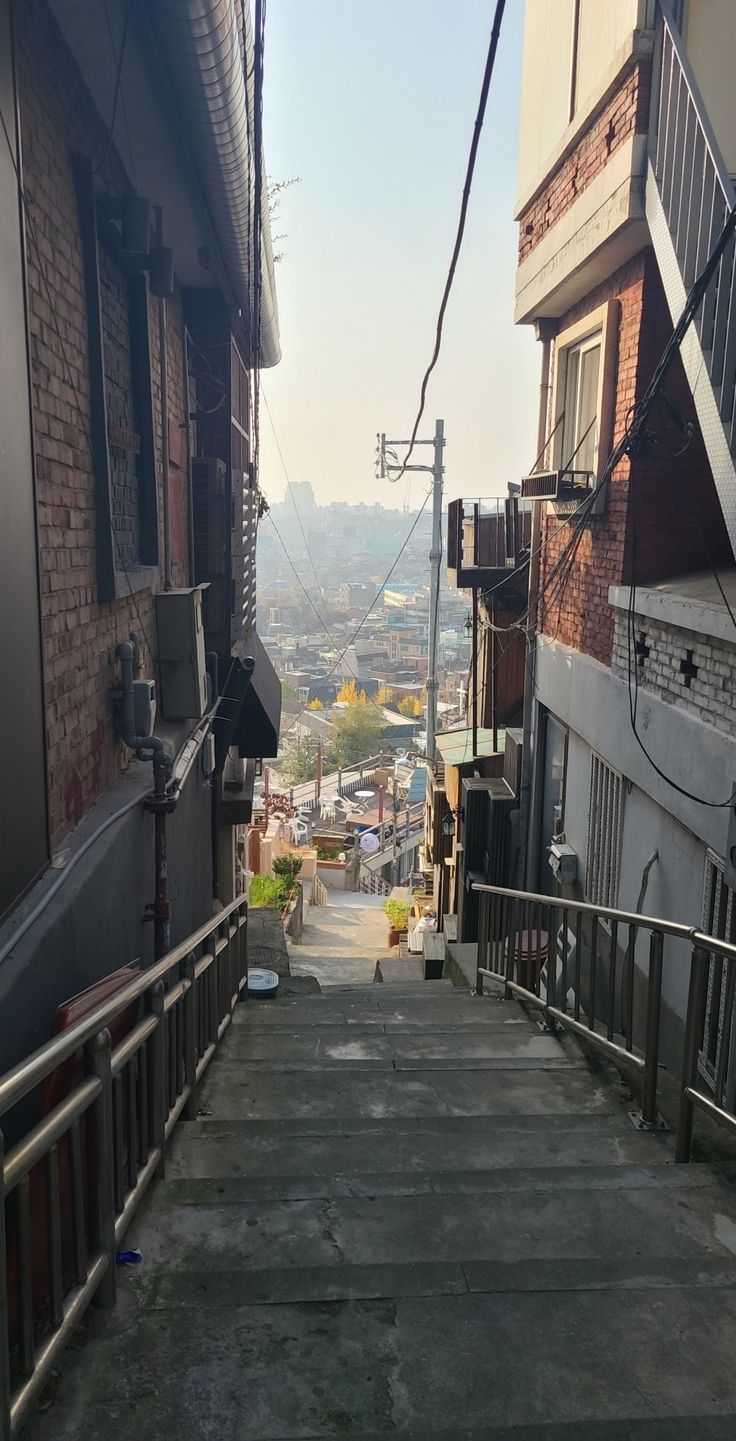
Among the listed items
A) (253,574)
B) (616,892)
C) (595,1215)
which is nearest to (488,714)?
(253,574)

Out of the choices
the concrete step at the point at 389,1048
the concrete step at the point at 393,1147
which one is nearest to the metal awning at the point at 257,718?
the concrete step at the point at 389,1048

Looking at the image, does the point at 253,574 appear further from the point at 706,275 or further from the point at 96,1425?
the point at 96,1425

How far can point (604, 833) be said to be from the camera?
739 cm

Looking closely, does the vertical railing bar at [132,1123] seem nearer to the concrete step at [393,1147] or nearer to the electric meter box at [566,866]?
the concrete step at [393,1147]

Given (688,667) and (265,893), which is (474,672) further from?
(688,667)

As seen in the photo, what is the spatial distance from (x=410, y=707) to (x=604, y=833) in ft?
257

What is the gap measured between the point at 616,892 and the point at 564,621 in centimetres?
270

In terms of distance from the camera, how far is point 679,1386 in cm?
223

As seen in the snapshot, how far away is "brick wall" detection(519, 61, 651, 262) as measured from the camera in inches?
240

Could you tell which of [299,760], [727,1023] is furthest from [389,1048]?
[299,760]

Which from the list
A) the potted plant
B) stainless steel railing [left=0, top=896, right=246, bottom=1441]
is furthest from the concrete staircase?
the potted plant

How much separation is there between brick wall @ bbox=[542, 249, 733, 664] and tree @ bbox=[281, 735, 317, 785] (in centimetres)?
6138

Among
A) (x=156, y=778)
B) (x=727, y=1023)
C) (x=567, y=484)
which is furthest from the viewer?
(x=567, y=484)

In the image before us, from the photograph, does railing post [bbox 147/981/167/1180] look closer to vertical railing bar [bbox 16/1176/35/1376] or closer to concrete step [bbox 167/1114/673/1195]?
concrete step [bbox 167/1114/673/1195]
